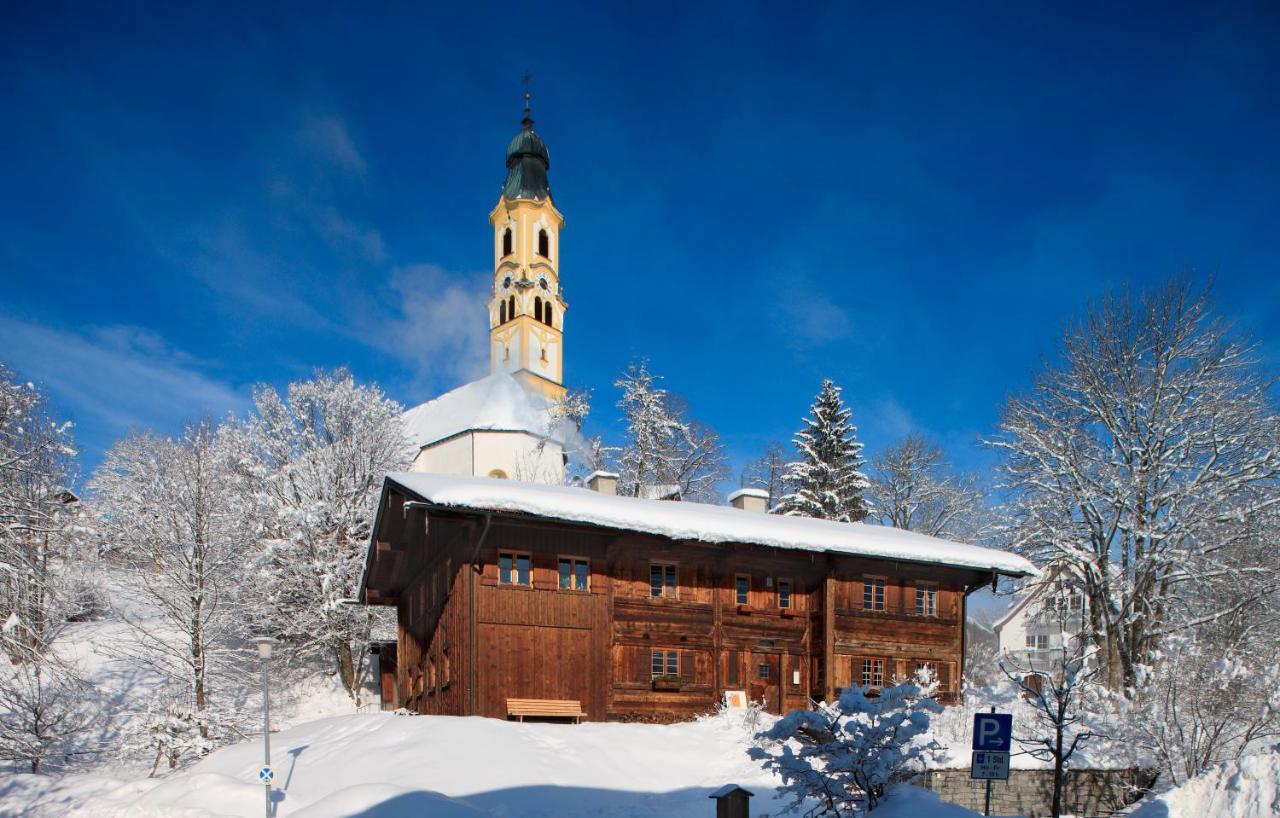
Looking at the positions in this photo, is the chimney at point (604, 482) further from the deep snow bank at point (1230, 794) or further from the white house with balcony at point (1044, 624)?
the deep snow bank at point (1230, 794)

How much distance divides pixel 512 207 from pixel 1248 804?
65.0m

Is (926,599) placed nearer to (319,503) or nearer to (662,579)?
(662,579)

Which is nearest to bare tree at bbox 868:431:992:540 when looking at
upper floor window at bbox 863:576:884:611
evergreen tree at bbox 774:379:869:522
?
evergreen tree at bbox 774:379:869:522

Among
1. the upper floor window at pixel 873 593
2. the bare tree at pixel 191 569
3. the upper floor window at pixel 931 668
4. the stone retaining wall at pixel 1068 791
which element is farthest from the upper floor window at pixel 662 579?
the bare tree at pixel 191 569

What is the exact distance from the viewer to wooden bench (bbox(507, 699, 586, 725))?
2222 centimetres

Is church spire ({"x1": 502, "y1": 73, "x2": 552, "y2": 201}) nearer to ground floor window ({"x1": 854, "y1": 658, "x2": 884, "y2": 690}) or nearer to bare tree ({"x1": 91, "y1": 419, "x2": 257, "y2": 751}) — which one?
bare tree ({"x1": 91, "y1": 419, "x2": 257, "y2": 751})

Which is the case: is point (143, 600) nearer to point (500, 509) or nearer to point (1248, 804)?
point (500, 509)

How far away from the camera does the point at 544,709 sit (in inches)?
885

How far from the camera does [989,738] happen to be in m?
11.8

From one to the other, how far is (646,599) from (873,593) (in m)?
7.41

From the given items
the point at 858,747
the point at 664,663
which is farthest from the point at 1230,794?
the point at 664,663

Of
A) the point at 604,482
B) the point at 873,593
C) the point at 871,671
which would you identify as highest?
the point at 604,482

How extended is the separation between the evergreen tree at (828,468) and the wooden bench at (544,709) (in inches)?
960

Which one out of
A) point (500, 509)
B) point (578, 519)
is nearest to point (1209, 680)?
point (578, 519)
